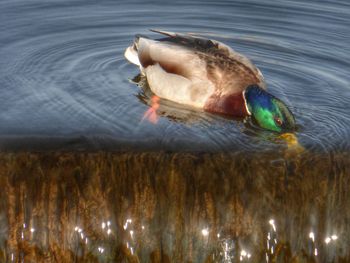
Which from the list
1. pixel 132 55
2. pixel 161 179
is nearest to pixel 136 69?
pixel 132 55

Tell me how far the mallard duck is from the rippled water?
5.2 inches

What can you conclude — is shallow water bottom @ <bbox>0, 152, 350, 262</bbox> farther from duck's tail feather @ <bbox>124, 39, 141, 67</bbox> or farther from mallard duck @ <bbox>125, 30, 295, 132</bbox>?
duck's tail feather @ <bbox>124, 39, 141, 67</bbox>

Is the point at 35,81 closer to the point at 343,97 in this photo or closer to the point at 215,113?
the point at 215,113

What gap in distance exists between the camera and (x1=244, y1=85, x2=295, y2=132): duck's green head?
7.04 metres

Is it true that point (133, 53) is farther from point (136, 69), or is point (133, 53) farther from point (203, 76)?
point (203, 76)

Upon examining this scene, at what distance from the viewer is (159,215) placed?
6148mm

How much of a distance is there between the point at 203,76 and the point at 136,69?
37.9 inches

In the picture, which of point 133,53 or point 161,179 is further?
point 133,53

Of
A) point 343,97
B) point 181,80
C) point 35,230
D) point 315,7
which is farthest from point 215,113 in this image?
point 315,7

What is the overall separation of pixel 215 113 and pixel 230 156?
3.95 feet

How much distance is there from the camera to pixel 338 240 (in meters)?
6.24

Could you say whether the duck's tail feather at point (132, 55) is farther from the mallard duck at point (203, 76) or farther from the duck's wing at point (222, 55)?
the duck's wing at point (222, 55)

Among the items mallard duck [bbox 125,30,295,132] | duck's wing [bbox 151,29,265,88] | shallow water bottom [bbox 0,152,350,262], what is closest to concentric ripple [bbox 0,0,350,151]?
mallard duck [bbox 125,30,295,132]

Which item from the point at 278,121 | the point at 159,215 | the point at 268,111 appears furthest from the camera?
the point at 268,111
